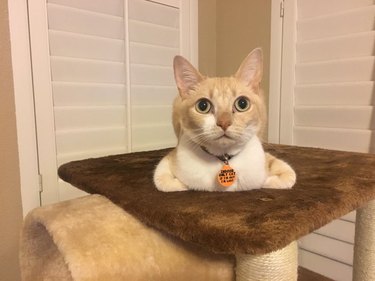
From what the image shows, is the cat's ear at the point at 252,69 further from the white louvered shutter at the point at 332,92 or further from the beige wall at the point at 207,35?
the beige wall at the point at 207,35

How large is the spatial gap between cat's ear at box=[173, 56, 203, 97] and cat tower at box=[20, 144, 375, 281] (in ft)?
0.86

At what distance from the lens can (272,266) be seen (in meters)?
0.58

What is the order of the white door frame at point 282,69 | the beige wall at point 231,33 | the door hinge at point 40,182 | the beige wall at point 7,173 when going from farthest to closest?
the beige wall at point 231,33
the white door frame at point 282,69
the door hinge at point 40,182
the beige wall at point 7,173

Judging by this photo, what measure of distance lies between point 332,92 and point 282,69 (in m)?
0.29

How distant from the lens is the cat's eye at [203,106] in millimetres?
729

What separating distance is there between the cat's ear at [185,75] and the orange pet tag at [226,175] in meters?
0.21

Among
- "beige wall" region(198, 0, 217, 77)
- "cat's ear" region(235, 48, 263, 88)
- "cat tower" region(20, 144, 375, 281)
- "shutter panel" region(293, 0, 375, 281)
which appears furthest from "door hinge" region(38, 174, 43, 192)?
"shutter panel" region(293, 0, 375, 281)

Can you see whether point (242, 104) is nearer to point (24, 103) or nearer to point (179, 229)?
point (179, 229)

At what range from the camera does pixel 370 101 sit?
4.54ft

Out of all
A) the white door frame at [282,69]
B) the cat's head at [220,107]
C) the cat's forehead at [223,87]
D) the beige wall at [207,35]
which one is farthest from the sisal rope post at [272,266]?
the beige wall at [207,35]

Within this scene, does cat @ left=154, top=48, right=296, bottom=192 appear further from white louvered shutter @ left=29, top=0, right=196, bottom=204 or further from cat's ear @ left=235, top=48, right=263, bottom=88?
white louvered shutter @ left=29, top=0, right=196, bottom=204

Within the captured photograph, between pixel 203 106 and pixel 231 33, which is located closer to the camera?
pixel 203 106

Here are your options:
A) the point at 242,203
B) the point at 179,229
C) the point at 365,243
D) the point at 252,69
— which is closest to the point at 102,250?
the point at 179,229

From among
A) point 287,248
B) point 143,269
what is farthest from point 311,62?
point 143,269
